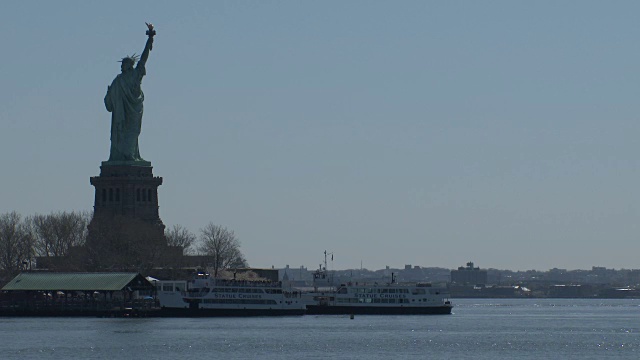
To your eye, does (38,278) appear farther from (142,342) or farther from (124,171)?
(142,342)

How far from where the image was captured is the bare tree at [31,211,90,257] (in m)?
193

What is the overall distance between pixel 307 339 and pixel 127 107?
73668mm

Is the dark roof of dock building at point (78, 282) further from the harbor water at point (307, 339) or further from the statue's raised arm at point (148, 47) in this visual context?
the statue's raised arm at point (148, 47)

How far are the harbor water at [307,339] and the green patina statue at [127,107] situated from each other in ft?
126

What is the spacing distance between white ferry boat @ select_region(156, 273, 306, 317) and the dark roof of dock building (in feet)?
9.24

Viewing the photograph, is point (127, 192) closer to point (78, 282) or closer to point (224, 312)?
A: point (78, 282)

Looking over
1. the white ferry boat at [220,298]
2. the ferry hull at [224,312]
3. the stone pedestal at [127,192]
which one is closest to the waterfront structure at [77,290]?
the white ferry boat at [220,298]

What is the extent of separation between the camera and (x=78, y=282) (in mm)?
165000

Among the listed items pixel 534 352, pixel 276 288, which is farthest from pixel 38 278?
pixel 534 352

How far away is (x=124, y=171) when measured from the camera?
641 feet

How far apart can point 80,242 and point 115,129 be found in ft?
42.8

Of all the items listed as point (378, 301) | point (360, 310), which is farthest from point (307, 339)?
point (378, 301)

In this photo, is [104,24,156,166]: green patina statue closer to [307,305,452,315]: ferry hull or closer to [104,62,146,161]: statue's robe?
[104,62,146,161]: statue's robe

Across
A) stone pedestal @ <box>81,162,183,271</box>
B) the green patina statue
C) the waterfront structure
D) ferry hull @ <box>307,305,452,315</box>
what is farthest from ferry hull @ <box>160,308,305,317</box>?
the green patina statue
